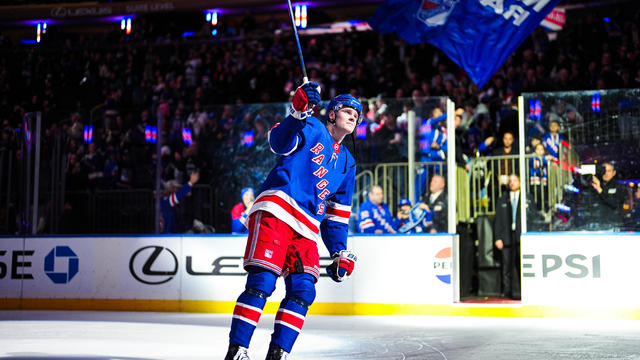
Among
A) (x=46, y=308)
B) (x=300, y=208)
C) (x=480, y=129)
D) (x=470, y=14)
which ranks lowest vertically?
(x=46, y=308)

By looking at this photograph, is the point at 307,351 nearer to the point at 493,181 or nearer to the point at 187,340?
the point at 187,340

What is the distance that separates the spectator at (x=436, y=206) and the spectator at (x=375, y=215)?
0.42m

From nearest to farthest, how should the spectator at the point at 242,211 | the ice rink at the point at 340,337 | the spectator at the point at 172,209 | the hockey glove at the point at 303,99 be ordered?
the hockey glove at the point at 303,99 < the ice rink at the point at 340,337 < the spectator at the point at 242,211 < the spectator at the point at 172,209

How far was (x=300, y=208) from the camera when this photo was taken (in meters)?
4.21

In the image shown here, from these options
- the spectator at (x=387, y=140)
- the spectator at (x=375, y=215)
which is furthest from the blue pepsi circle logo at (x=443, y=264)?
the spectator at (x=387, y=140)

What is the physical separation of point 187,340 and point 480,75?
5.25 m

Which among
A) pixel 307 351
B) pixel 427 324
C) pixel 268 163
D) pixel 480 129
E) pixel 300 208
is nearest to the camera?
pixel 300 208

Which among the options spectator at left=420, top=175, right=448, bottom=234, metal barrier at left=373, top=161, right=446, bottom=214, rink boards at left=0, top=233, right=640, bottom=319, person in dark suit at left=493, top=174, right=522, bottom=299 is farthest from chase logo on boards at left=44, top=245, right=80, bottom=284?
person in dark suit at left=493, top=174, right=522, bottom=299

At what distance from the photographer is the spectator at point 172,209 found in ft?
32.4

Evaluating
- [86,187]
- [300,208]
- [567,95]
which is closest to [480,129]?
[567,95]

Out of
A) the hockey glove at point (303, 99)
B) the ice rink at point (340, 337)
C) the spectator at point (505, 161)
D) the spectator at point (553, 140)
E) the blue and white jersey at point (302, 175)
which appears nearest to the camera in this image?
the hockey glove at point (303, 99)

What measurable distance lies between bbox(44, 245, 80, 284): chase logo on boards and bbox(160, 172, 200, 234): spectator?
1174 millimetres

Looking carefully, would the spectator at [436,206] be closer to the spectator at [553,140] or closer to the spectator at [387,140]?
the spectator at [387,140]

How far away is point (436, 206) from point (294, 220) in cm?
546
